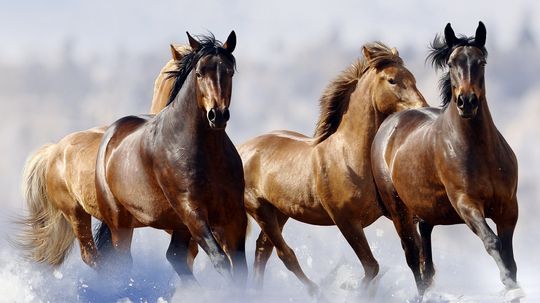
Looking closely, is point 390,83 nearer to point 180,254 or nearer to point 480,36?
point 480,36

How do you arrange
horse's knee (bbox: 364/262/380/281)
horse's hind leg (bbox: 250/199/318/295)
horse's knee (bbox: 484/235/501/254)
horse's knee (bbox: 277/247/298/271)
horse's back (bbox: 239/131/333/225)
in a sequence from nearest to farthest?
horse's knee (bbox: 484/235/501/254)
horse's knee (bbox: 364/262/380/281)
horse's back (bbox: 239/131/333/225)
horse's knee (bbox: 277/247/298/271)
horse's hind leg (bbox: 250/199/318/295)

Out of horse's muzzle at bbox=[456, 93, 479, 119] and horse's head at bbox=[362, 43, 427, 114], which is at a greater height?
horse's muzzle at bbox=[456, 93, 479, 119]

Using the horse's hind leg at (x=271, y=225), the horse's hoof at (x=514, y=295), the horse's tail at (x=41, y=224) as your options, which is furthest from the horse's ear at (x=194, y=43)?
the horse's tail at (x=41, y=224)

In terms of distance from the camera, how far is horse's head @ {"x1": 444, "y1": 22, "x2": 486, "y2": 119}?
839cm

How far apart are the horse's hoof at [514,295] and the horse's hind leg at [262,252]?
406 cm

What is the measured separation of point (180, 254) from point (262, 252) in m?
2.68

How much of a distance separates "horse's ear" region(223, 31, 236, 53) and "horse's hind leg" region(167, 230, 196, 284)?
1.51 m

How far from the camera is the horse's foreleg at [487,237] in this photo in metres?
8.19

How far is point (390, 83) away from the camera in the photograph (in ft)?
34.3

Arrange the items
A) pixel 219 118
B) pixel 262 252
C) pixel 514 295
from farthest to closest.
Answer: pixel 262 252, pixel 219 118, pixel 514 295

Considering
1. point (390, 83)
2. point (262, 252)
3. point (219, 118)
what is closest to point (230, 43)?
point (219, 118)

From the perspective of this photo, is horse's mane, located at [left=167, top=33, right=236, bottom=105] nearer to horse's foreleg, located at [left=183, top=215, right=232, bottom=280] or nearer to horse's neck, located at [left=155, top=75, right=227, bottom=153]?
horse's neck, located at [left=155, top=75, right=227, bottom=153]

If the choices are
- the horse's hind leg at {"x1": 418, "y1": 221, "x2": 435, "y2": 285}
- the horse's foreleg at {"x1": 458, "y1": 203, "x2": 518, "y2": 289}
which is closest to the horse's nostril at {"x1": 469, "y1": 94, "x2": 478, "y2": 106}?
the horse's foreleg at {"x1": 458, "y1": 203, "x2": 518, "y2": 289}

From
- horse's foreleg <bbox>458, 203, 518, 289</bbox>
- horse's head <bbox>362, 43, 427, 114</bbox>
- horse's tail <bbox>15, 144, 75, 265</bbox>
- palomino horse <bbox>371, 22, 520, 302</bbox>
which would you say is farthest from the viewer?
horse's tail <bbox>15, 144, 75, 265</bbox>
